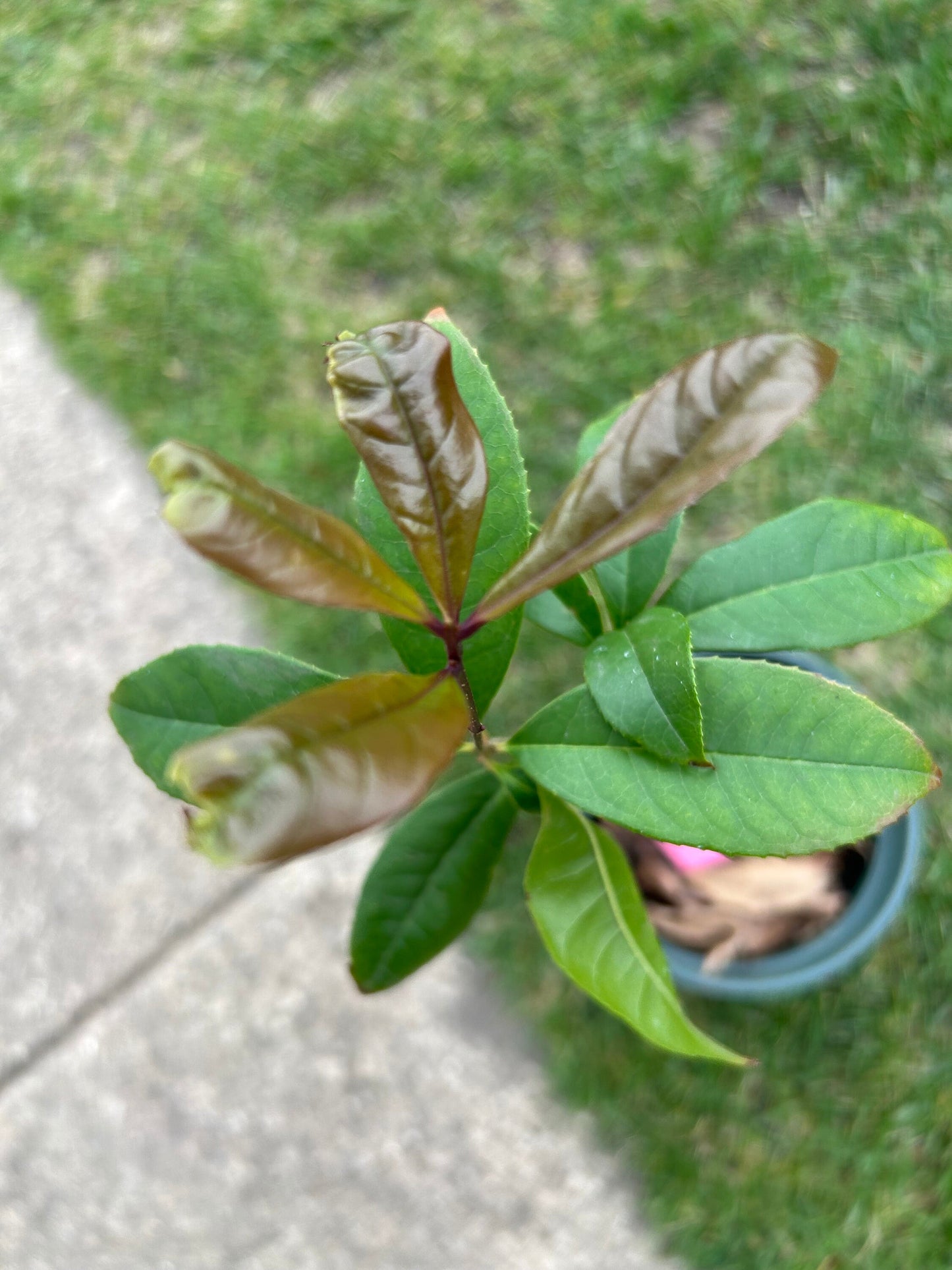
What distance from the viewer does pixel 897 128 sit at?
1619 millimetres

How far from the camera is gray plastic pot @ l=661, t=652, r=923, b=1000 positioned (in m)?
1.14

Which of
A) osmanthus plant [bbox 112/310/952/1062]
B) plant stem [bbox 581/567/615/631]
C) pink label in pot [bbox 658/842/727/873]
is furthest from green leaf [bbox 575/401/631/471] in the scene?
pink label in pot [bbox 658/842/727/873]

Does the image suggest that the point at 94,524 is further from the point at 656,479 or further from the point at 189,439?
the point at 656,479

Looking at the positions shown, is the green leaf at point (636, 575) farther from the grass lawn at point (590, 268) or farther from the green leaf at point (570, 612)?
the grass lawn at point (590, 268)

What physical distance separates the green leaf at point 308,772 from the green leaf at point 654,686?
18 cm

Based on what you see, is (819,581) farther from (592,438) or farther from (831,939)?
(831,939)

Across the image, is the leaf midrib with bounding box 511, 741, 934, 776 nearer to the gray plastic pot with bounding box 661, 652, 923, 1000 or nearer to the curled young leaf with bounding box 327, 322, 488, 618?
the curled young leaf with bounding box 327, 322, 488, 618

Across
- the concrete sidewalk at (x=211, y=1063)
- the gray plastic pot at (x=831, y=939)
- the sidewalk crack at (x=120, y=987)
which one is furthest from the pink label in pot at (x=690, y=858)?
the sidewalk crack at (x=120, y=987)

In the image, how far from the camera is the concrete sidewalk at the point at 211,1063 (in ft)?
4.84

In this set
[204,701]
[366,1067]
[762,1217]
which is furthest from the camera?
[366,1067]

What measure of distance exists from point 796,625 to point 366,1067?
1.10 metres

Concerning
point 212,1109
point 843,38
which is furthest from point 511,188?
point 212,1109

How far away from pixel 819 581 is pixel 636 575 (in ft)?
0.45

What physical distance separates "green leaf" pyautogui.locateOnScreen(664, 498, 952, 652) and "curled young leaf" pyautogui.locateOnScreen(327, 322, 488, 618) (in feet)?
1.00
